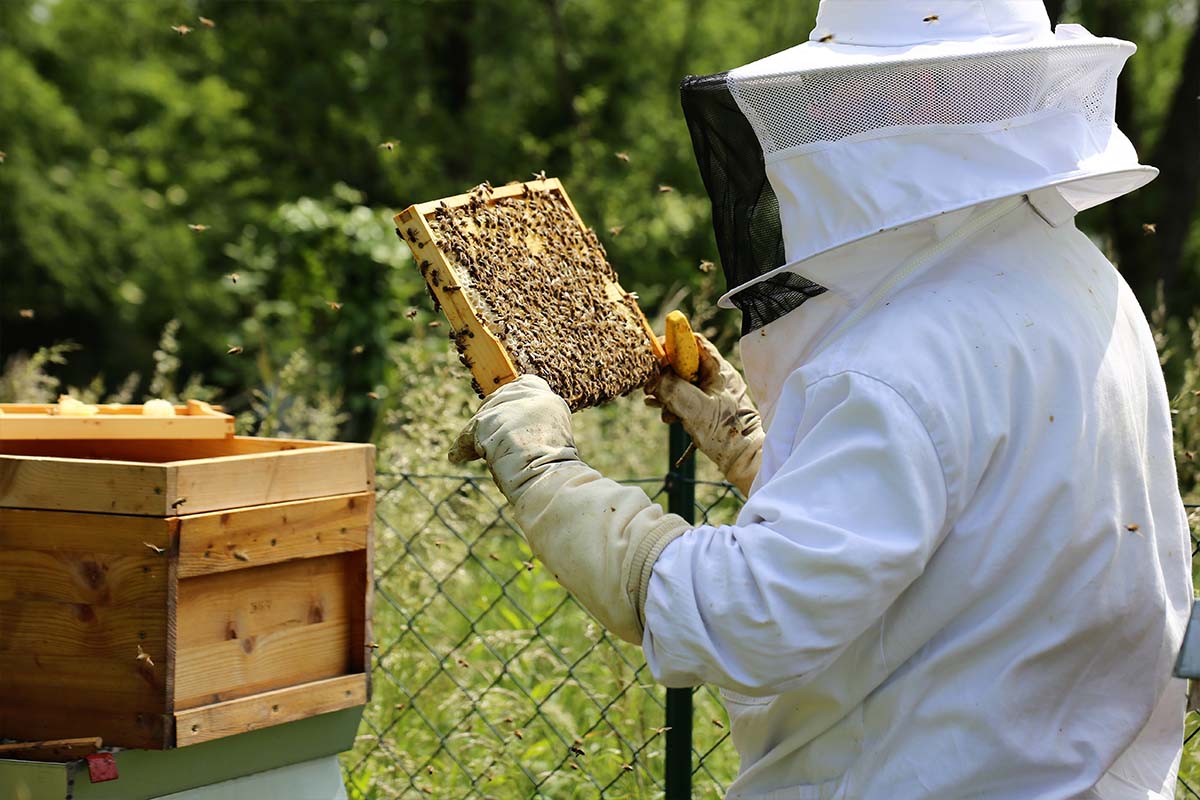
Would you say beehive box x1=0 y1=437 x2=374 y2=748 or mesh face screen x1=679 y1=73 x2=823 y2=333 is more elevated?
mesh face screen x1=679 y1=73 x2=823 y2=333

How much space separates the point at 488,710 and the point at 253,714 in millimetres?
1543

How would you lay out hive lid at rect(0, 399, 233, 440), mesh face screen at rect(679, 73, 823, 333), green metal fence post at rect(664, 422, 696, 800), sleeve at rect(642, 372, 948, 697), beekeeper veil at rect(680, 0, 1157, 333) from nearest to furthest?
1. sleeve at rect(642, 372, 948, 697)
2. beekeeper veil at rect(680, 0, 1157, 333)
3. mesh face screen at rect(679, 73, 823, 333)
4. hive lid at rect(0, 399, 233, 440)
5. green metal fence post at rect(664, 422, 696, 800)

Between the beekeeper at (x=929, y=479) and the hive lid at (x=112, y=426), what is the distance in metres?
0.97

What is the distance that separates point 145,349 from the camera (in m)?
20.8

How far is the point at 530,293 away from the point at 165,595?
889 millimetres

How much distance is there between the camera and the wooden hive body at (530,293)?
2264 mm

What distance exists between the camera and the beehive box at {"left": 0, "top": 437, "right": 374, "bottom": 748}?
7.20ft

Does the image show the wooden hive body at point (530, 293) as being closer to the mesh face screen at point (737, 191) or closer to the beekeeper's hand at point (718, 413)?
the beekeeper's hand at point (718, 413)

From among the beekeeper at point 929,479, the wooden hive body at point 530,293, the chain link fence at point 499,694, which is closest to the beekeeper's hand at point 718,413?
the wooden hive body at point 530,293

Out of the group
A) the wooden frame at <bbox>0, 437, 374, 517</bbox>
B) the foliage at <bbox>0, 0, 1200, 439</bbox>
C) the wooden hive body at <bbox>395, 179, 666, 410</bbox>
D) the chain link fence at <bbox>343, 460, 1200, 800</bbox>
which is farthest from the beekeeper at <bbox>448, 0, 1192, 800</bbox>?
the foliage at <bbox>0, 0, 1200, 439</bbox>

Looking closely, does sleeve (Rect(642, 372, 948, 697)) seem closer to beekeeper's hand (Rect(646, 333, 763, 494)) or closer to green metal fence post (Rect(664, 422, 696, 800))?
beekeeper's hand (Rect(646, 333, 763, 494))

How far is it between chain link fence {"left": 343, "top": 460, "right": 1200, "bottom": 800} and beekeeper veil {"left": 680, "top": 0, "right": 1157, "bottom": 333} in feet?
3.63

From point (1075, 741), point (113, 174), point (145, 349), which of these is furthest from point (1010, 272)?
point (145, 349)

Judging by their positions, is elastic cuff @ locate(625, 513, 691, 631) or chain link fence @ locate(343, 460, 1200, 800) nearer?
elastic cuff @ locate(625, 513, 691, 631)
